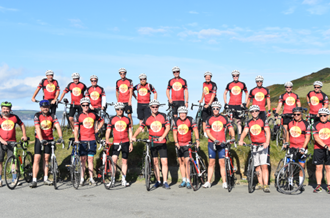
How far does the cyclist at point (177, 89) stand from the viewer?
12.8 metres

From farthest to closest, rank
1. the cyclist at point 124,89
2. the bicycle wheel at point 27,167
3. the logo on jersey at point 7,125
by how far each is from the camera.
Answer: the cyclist at point 124,89 → the bicycle wheel at point 27,167 → the logo on jersey at point 7,125

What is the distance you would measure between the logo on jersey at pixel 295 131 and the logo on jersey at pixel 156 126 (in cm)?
437

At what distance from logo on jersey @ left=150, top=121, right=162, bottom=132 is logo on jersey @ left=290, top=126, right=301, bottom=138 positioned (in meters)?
4.37

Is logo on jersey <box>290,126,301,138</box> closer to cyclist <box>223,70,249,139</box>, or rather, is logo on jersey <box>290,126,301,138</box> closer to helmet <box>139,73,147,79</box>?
cyclist <box>223,70,249,139</box>

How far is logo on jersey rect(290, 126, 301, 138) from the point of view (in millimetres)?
10047

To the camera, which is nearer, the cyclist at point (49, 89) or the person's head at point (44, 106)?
the person's head at point (44, 106)

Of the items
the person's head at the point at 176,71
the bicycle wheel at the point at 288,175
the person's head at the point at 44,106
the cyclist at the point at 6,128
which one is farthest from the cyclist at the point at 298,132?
the cyclist at the point at 6,128

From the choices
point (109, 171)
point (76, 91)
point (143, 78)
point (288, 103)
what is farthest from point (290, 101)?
point (76, 91)

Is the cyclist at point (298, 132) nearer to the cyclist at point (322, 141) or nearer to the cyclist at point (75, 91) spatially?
the cyclist at point (322, 141)

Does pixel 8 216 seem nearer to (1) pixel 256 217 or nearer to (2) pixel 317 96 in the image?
(1) pixel 256 217

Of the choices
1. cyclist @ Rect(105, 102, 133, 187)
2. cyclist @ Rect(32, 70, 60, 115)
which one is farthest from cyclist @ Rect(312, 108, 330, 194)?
cyclist @ Rect(32, 70, 60, 115)

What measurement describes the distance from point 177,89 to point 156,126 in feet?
9.30

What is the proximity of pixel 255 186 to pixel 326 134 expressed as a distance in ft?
9.30

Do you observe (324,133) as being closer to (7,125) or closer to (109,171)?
(109,171)
